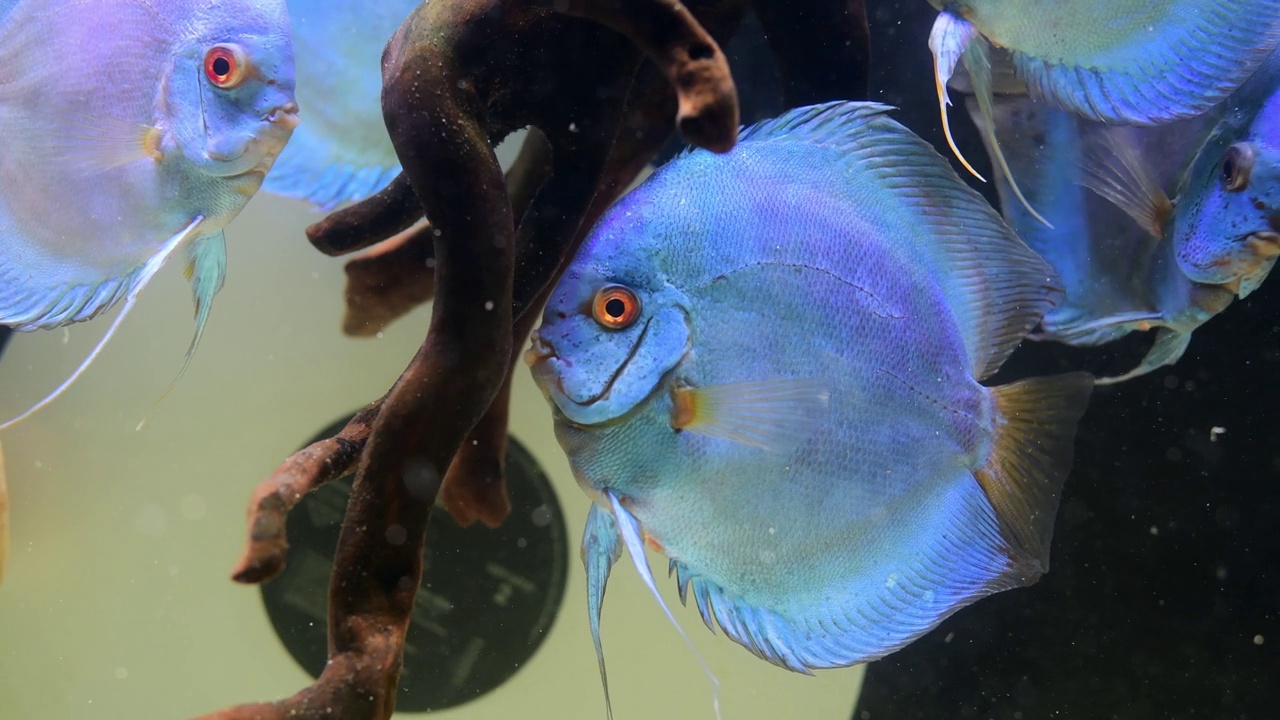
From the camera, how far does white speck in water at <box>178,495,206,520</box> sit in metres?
2.40

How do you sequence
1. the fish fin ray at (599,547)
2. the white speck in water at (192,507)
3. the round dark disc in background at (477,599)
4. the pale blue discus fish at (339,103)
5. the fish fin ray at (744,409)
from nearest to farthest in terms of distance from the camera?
1. the fish fin ray at (744,409)
2. the fish fin ray at (599,547)
3. the pale blue discus fish at (339,103)
4. the round dark disc in background at (477,599)
5. the white speck in water at (192,507)

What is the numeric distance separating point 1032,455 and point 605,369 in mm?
668

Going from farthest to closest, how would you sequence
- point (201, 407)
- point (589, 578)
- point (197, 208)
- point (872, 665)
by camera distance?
point (201, 407) → point (872, 665) → point (197, 208) → point (589, 578)

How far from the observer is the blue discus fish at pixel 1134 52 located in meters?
1.23

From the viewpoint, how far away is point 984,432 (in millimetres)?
1108

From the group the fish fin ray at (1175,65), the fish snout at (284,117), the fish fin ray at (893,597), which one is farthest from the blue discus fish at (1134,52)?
the fish snout at (284,117)

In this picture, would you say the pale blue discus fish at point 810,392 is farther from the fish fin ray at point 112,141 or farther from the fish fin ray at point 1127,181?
the fish fin ray at point 112,141

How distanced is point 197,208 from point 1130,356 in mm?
2029

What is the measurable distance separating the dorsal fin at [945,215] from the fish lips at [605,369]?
1.12 feet

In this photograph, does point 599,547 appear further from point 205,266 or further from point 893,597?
point 205,266

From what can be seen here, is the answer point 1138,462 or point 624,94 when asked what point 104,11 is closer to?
point 624,94

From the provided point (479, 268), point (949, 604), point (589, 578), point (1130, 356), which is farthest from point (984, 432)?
point (1130, 356)

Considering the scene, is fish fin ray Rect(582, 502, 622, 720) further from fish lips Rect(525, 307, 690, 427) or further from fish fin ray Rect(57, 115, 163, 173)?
fish fin ray Rect(57, 115, 163, 173)

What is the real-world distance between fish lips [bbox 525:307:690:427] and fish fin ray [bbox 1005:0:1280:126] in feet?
2.77
